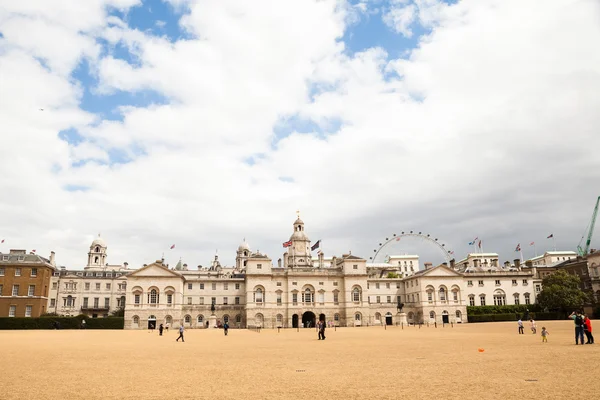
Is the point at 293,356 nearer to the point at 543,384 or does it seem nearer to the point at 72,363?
the point at 72,363

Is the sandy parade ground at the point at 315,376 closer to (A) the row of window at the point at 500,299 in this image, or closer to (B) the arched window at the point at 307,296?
(B) the arched window at the point at 307,296

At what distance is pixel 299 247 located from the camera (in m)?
99.2

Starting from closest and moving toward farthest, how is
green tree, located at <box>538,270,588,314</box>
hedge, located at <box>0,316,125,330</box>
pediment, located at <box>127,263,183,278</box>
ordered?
1. hedge, located at <box>0,316,125,330</box>
2. green tree, located at <box>538,270,588,314</box>
3. pediment, located at <box>127,263,183,278</box>

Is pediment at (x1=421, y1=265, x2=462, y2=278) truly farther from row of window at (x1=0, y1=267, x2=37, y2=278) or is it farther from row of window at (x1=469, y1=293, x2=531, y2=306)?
row of window at (x1=0, y1=267, x2=37, y2=278)

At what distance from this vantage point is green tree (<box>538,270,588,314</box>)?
7881cm

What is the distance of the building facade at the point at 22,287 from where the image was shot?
78.5m

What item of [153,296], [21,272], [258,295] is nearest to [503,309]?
[258,295]

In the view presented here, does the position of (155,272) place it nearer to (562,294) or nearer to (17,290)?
(17,290)

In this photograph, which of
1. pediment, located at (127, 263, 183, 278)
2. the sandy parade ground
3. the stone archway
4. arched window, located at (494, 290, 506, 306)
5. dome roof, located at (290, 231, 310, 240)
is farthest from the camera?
dome roof, located at (290, 231, 310, 240)

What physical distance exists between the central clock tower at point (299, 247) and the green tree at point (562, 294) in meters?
44.3

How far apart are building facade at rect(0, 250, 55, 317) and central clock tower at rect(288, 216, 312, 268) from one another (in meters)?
46.2

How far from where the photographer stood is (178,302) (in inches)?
3189

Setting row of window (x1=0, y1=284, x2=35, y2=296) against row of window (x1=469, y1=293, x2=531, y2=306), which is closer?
row of window (x1=0, y1=284, x2=35, y2=296)

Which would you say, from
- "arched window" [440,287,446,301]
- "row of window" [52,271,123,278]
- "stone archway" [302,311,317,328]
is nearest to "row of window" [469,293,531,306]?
"arched window" [440,287,446,301]
